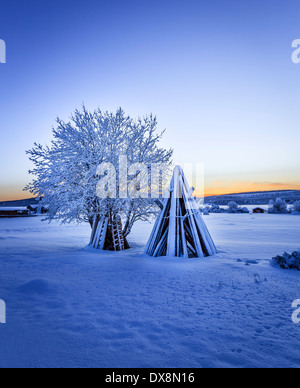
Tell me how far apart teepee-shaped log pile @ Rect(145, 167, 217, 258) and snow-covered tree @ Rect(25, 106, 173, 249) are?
1.77 metres

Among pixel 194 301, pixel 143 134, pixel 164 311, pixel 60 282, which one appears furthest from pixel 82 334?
pixel 143 134

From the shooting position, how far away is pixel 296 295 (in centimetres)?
376

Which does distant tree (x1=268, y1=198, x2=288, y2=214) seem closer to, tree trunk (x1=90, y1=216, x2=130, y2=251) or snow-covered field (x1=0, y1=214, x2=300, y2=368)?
tree trunk (x1=90, y1=216, x2=130, y2=251)

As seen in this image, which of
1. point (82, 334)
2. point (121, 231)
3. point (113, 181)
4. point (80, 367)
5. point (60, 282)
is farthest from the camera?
point (121, 231)

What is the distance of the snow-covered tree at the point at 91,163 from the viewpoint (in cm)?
855

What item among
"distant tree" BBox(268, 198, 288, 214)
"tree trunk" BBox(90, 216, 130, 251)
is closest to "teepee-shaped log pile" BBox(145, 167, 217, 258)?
"tree trunk" BBox(90, 216, 130, 251)

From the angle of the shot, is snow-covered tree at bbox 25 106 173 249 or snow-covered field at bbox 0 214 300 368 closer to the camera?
snow-covered field at bbox 0 214 300 368

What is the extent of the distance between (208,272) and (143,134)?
6.30 meters

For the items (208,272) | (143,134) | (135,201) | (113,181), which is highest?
(143,134)

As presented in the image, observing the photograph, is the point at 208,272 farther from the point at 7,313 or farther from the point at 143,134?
the point at 143,134

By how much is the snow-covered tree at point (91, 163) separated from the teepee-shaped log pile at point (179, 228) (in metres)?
1.77

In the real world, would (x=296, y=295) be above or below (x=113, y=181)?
below

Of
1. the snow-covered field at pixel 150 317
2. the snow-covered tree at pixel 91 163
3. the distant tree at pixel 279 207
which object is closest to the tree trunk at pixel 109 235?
the snow-covered tree at pixel 91 163

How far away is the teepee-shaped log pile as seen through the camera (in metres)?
6.93
